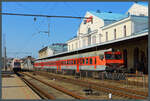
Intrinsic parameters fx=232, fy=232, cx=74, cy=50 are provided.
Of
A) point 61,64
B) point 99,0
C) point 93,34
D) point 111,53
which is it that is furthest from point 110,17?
point 99,0

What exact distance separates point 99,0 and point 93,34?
32531 millimetres

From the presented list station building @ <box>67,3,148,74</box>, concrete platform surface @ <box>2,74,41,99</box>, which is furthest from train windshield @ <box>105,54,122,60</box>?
concrete platform surface @ <box>2,74,41,99</box>

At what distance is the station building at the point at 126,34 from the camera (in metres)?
26.1

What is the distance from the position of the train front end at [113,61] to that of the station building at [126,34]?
1829 millimetres

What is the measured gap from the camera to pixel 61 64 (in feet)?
121

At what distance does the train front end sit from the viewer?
21303 mm

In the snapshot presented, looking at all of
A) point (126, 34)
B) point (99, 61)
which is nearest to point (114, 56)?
point (99, 61)

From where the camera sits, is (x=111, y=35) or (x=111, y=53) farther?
(x=111, y=35)

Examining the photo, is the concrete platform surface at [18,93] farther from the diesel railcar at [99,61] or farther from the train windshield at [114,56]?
the train windshield at [114,56]

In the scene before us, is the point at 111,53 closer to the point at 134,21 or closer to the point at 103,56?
the point at 103,56

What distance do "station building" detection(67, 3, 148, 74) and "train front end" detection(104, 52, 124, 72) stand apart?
1829mm

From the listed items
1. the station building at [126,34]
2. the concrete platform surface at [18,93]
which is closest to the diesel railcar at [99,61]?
the station building at [126,34]

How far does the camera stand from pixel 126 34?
34312 mm

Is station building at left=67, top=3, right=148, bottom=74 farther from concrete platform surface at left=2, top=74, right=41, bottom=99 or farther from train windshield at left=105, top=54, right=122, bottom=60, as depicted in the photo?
concrete platform surface at left=2, top=74, right=41, bottom=99
